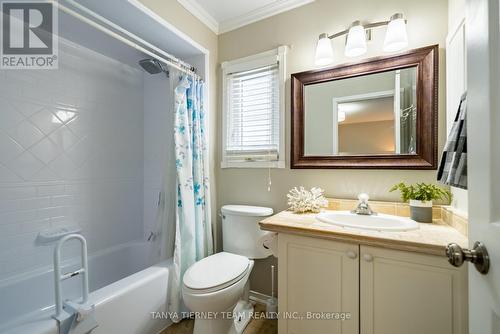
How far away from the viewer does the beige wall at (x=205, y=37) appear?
58.3 inches

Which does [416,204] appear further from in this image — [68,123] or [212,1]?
[68,123]

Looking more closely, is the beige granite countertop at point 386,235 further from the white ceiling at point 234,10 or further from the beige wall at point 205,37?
the white ceiling at point 234,10

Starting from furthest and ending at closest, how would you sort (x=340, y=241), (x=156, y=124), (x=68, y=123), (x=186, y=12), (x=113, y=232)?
1. (x=156, y=124)
2. (x=113, y=232)
3. (x=68, y=123)
4. (x=186, y=12)
5. (x=340, y=241)

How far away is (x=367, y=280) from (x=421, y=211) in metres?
0.52

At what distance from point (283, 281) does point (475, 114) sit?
3.57 ft

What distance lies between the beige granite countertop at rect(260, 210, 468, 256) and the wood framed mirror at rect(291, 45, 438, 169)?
430mm

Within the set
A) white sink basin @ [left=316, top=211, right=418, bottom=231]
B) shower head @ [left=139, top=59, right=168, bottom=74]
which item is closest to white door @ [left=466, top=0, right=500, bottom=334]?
white sink basin @ [left=316, top=211, right=418, bottom=231]

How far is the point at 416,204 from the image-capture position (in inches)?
47.0

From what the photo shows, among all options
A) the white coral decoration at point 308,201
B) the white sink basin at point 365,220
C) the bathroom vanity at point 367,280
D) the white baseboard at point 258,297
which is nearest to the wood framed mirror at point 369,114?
the white coral decoration at point 308,201

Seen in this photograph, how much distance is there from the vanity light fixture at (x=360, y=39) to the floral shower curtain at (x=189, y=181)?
37.3 inches

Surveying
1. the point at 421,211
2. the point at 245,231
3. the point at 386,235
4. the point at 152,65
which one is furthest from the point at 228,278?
the point at 152,65

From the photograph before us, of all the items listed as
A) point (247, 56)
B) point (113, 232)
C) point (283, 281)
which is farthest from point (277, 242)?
point (113, 232)

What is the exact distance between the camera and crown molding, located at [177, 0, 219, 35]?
5.37 feet

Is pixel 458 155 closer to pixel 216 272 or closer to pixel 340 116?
pixel 340 116
